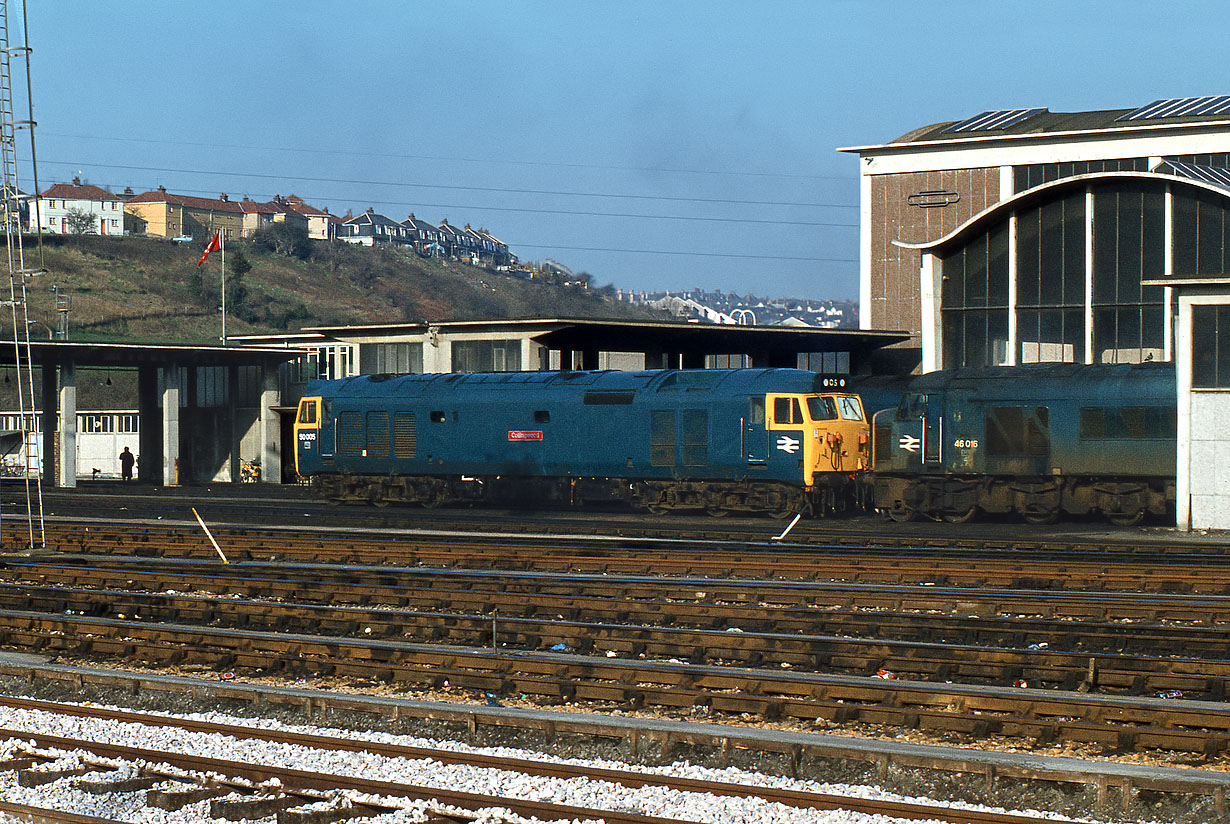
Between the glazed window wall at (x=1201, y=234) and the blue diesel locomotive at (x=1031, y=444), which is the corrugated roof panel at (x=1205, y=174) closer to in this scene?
the glazed window wall at (x=1201, y=234)

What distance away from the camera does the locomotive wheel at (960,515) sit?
3541 centimetres

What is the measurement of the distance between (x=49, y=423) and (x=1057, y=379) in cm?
4840

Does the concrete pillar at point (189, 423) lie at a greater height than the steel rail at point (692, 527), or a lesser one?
greater

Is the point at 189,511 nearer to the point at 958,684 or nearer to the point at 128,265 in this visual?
the point at 958,684

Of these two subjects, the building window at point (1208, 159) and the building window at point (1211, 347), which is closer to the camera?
the building window at point (1211, 347)

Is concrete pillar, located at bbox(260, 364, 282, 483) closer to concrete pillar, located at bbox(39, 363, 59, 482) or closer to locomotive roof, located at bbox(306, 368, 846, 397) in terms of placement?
concrete pillar, located at bbox(39, 363, 59, 482)

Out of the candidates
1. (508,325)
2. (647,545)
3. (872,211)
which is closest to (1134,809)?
(647,545)

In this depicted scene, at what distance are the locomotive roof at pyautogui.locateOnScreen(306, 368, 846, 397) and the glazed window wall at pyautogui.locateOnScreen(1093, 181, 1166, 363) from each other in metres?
11.8

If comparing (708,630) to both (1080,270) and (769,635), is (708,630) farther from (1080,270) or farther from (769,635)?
(1080,270)

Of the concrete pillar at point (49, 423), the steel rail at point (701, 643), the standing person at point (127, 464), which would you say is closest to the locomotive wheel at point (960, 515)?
the steel rail at point (701, 643)

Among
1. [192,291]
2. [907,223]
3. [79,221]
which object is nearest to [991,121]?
[907,223]

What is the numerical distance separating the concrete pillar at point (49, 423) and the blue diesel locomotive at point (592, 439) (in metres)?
23.4

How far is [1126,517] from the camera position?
33.7 m

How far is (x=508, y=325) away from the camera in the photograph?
5081 cm
